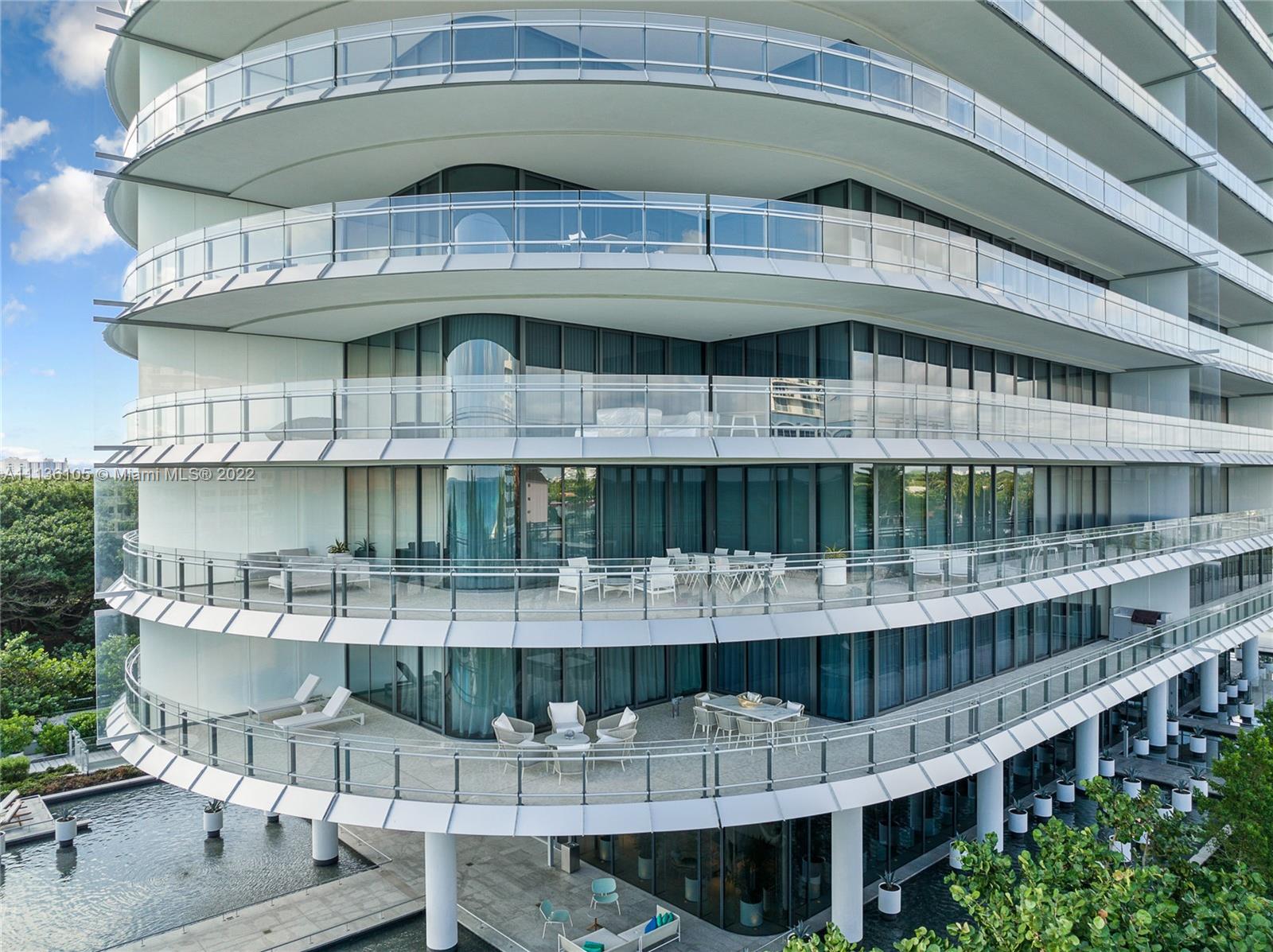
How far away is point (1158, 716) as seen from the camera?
2205cm

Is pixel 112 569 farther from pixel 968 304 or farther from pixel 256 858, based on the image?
pixel 968 304

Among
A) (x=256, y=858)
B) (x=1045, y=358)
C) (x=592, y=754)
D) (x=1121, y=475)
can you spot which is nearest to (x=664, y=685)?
(x=592, y=754)

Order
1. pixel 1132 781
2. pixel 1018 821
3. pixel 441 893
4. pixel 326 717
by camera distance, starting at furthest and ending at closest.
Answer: pixel 1132 781 < pixel 1018 821 < pixel 326 717 < pixel 441 893

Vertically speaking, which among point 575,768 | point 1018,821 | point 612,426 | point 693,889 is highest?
point 612,426

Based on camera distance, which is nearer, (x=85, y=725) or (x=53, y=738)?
(x=53, y=738)

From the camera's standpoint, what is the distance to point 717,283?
1269 centimetres

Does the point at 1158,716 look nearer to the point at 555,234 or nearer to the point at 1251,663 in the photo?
the point at 1251,663

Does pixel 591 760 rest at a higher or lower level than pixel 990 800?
higher

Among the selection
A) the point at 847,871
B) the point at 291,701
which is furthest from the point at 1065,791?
the point at 291,701

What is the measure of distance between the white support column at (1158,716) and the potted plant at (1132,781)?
177 cm

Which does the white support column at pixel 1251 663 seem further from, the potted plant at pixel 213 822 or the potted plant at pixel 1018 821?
the potted plant at pixel 213 822

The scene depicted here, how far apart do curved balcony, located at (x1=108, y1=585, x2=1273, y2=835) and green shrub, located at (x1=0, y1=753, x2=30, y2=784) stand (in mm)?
8117

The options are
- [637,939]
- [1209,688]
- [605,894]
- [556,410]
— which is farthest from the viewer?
[1209,688]

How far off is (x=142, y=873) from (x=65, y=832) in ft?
8.74
